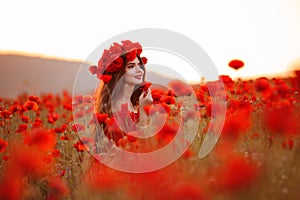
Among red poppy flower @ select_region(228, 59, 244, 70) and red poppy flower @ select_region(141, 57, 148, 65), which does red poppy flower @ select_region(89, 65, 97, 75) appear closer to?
red poppy flower @ select_region(141, 57, 148, 65)

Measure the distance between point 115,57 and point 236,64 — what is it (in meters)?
1.22

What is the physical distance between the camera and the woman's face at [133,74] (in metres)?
3.92

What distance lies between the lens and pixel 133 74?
12.8ft

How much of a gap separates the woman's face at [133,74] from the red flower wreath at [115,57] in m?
0.07

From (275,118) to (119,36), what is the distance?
2.72m

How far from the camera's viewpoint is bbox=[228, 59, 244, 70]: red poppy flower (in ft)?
11.2

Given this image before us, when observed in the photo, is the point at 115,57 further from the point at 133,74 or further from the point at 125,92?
the point at 125,92

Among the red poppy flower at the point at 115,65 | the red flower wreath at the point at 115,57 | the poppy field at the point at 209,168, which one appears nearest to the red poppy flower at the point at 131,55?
the red flower wreath at the point at 115,57

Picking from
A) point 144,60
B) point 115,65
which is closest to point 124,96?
point 115,65

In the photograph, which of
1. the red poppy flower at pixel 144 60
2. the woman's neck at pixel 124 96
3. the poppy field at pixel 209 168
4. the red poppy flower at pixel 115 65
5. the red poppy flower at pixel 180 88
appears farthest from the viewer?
the red poppy flower at pixel 144 60

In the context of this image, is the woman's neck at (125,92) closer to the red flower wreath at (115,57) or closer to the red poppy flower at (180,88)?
the red flower wreath at (115,57)

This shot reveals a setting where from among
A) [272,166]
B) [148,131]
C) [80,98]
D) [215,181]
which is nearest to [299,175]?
[272,166]

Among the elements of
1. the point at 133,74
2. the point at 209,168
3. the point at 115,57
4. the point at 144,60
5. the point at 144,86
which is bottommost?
the point at 209,168

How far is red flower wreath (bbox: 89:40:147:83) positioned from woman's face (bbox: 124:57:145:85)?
0.22 feet
